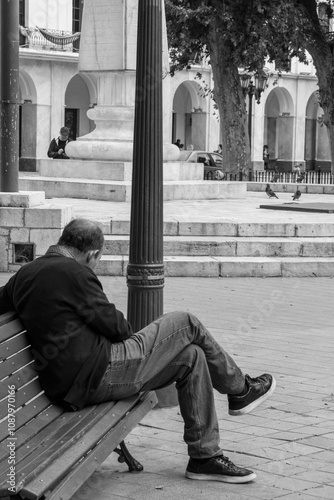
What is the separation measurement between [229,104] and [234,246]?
20.0 meters

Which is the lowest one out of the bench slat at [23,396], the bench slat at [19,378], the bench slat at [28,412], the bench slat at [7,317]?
the bench slat at [28,412]

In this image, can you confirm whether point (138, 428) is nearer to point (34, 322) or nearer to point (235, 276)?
point (34, 322)

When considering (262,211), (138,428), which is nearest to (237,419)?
(138,428)

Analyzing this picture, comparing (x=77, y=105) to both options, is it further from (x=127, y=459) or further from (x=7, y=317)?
(x=7, y=317)

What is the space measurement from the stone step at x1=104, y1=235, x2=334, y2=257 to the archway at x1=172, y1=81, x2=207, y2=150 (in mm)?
35439

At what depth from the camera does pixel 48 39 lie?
4178cm

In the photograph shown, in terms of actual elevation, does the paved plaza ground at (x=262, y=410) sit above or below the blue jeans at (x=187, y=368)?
below

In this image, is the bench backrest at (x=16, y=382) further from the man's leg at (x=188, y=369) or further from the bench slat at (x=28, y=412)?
the man's leg at (x=188, y=369)

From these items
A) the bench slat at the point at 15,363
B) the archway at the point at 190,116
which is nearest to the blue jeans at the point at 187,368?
the bench slat at the point at 15,363

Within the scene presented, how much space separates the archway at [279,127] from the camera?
54156mm

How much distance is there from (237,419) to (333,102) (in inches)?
989

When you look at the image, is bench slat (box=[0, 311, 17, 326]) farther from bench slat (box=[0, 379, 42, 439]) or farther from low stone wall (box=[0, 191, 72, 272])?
low stone wall (box=[0, 191, 72, 272])

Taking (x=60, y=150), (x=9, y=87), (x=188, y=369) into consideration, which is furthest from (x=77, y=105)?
(x=188, y=369)

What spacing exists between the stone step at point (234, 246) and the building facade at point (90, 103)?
68.4ft
